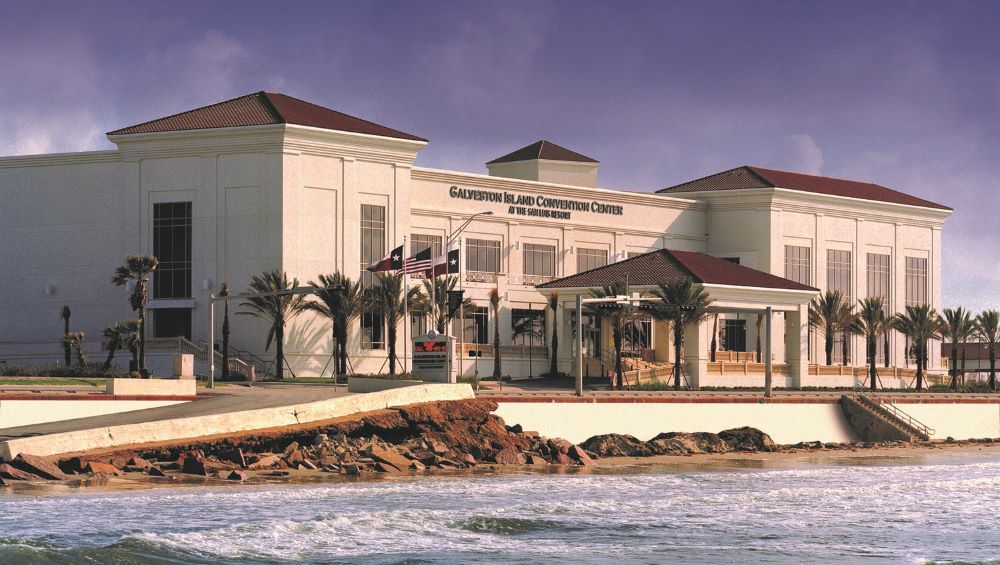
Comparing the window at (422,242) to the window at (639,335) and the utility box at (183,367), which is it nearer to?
the window at (639,335)

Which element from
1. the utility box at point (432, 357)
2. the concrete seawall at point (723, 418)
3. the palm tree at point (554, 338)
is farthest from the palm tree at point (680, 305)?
the utility box at point (432, 357)

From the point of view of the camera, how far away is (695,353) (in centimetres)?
8244

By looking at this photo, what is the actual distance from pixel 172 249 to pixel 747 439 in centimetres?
3476

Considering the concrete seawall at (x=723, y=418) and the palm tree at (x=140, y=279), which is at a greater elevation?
the palm tree at (x=140, y=279)

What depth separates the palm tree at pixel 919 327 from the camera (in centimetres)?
10025

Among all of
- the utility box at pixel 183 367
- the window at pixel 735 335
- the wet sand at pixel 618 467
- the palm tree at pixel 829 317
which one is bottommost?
the wet sand at pixel 618 467

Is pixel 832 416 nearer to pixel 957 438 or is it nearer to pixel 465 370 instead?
pixel 957 438

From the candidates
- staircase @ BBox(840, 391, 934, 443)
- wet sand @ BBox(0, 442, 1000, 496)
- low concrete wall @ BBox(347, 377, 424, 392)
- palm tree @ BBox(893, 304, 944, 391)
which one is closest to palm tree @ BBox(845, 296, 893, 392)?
palm tree @ BBox(893, 304, 944, 391)

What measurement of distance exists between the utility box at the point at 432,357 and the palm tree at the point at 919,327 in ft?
162

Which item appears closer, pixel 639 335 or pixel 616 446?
pixel 616 446

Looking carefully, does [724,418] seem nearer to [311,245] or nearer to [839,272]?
[311,245]

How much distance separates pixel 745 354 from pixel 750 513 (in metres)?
57.4

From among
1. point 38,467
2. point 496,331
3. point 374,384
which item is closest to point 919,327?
point 496,331

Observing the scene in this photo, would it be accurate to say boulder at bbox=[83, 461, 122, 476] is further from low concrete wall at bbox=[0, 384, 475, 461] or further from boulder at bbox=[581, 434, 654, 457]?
boulder at bbox=[581, 434, 654, 457]
